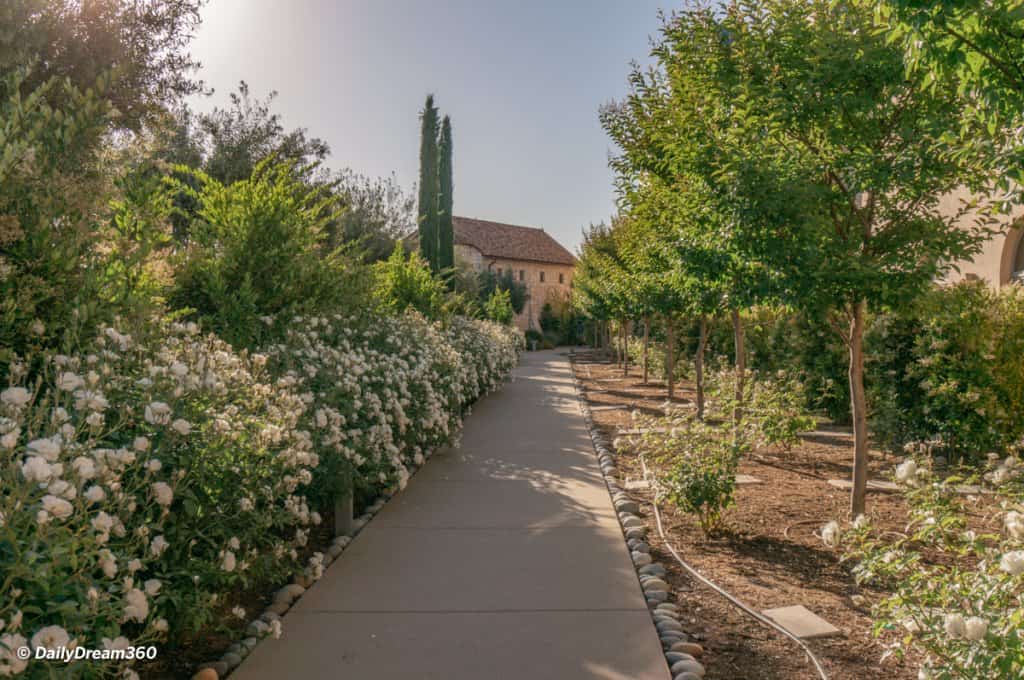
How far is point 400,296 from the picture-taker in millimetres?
12922

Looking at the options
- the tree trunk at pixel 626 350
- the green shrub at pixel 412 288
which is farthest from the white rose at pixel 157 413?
the tree trunk at pixel 626 350

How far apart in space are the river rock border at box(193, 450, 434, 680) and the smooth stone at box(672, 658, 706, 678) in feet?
6.02

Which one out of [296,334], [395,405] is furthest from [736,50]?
[296,334]

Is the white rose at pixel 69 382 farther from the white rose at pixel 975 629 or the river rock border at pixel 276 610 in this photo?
the white rose at pixel 975 629

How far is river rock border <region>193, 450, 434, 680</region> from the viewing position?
3.06 m

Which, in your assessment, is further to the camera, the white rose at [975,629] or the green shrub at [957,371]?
the green shrub at [957,371]

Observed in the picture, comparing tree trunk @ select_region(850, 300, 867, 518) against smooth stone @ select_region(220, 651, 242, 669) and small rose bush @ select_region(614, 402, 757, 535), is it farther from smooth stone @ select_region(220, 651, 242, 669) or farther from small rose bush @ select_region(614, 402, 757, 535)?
smooth stone @ select_region(220, 651, 242, 669)

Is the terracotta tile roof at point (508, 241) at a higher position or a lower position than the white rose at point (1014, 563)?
higher

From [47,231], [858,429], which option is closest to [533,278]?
[858,429]

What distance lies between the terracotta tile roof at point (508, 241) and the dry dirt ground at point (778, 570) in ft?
140

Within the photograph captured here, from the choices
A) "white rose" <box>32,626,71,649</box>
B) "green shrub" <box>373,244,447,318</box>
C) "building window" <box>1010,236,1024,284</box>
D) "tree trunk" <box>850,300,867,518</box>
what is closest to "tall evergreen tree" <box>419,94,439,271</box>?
"green shrub" <box>373,244,447,318</box>

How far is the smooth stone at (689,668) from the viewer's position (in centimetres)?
300

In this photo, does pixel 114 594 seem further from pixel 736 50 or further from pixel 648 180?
pixel 648 180

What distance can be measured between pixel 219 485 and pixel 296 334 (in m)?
3.15
